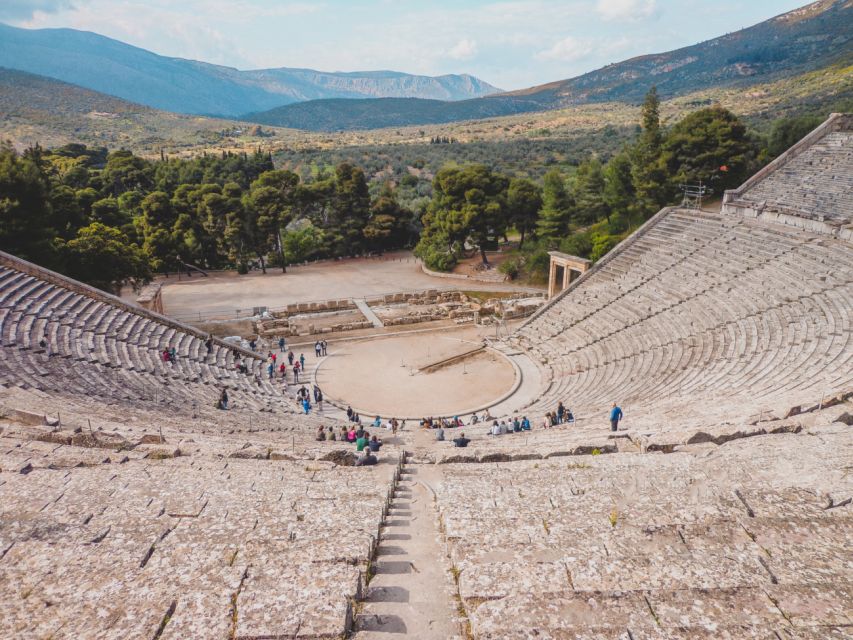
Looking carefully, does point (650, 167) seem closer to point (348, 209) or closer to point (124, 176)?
point (348, 209)

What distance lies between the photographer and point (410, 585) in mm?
6488

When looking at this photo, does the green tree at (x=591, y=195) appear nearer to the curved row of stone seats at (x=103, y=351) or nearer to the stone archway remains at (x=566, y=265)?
the stone archway remains at (x=566, y=265)

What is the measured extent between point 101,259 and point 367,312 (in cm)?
1412

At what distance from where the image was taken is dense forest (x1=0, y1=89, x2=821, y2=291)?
2916 cm

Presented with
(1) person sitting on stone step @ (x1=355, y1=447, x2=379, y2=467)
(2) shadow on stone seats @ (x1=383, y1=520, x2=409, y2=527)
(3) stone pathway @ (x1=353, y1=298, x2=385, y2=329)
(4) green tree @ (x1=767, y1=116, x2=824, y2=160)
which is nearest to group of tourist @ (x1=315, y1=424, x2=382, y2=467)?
(1) person sitting on stone step @ (x1=355, y1=447, x2=379, y2=467)

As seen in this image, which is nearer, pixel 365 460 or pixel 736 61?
pixel 365 460

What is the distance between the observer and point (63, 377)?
582 inches

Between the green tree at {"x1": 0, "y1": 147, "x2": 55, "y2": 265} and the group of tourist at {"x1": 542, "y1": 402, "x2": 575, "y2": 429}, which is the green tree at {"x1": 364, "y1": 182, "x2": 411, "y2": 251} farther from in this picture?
the group of tourist at {"x1": 542, "y1": 402, "x2": 575, "y2": 429}

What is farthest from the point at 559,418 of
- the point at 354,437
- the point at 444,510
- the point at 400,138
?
the point at 400,138

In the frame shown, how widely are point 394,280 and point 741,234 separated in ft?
73.6

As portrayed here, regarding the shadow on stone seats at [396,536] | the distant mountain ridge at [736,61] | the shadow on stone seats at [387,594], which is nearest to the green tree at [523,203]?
the shadow on stone seats at [396,536]

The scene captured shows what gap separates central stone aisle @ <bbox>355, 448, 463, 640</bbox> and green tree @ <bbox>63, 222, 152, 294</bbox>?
87.4 ft

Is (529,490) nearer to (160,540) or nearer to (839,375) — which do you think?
(160,540)

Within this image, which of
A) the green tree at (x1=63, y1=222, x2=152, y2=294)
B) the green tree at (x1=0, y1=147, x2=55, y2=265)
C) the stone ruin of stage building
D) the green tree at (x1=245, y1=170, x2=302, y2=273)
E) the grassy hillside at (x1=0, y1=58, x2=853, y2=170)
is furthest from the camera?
the grassy hillside at (x1=0, y1=58, x2=853, y2=170)
